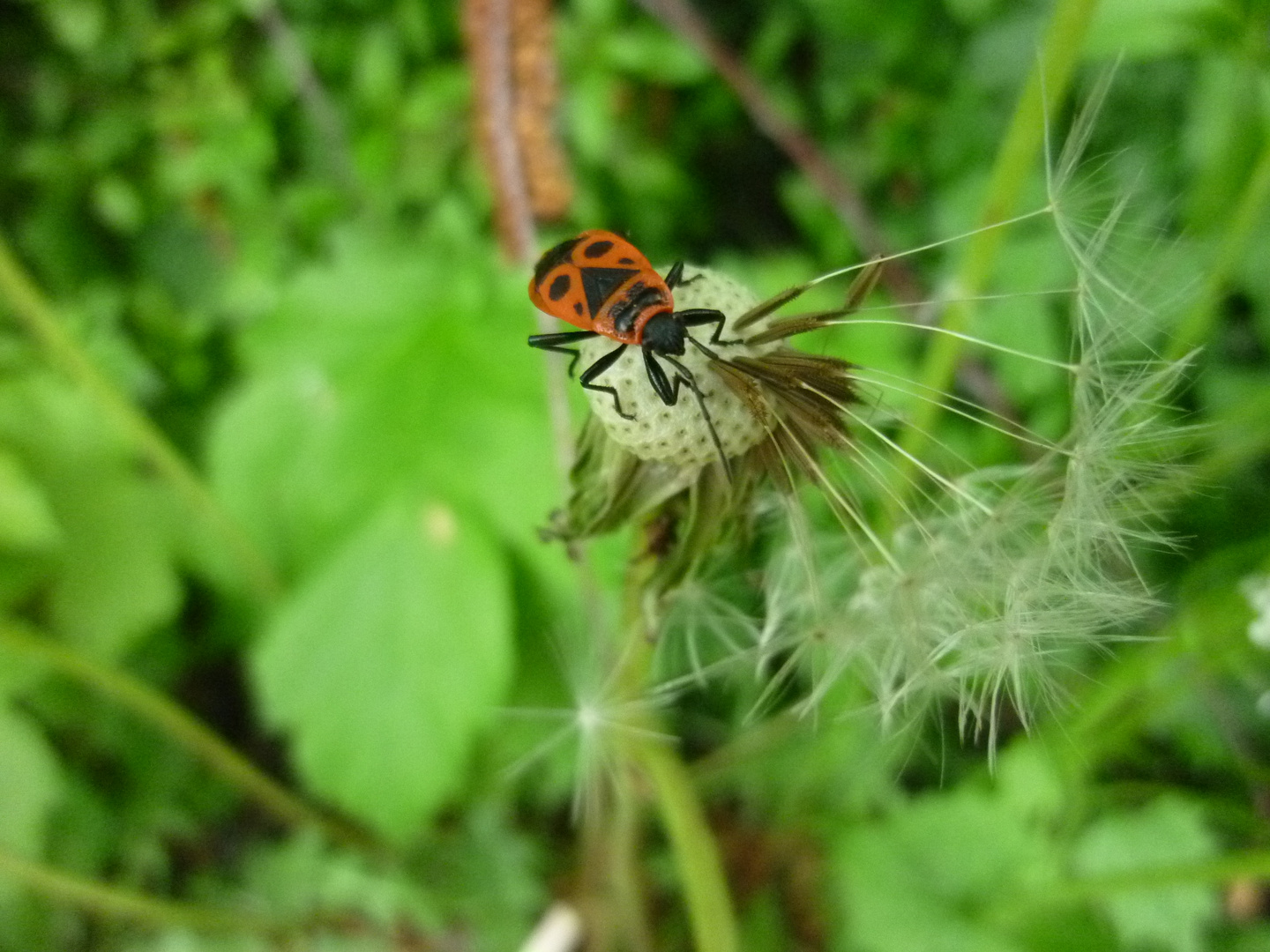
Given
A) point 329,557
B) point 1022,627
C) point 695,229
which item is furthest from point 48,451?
point 1022,627

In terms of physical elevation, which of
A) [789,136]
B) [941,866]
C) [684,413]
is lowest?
[941,866]

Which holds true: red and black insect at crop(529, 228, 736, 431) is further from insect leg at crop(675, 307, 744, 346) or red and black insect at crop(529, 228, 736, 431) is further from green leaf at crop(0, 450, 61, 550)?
green leaf at crop(0, 450, 61, 550)

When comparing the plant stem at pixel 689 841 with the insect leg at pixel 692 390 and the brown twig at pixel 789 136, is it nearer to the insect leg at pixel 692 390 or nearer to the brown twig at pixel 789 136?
the insect leg at pixel 692 390

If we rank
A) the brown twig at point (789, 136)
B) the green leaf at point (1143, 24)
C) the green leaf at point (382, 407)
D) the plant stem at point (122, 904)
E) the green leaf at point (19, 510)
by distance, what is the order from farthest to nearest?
1. the brown twig at point (789, 136)
2. the green leaf at point (382, 407)
3. the green leaf at point (19, 510)
4. the plant stem at point (122, 904)
5. the green leaf at point (1143, 24)

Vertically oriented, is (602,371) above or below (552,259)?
below

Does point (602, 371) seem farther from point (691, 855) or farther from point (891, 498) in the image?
point (691, 855)

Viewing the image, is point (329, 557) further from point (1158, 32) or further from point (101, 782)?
point (1158, 32)

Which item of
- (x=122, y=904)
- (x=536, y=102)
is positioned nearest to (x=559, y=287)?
(x=536, y=102)

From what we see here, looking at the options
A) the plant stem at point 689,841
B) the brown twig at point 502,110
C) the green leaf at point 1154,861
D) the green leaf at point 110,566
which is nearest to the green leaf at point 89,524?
the green leaf at point 110,566
